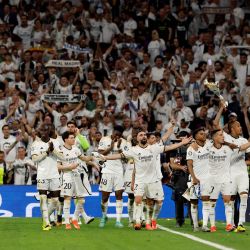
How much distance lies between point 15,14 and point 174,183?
1240 cm

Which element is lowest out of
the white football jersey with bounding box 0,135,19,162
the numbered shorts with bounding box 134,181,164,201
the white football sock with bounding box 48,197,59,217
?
the white football sock with bounding box 48,197,59,217

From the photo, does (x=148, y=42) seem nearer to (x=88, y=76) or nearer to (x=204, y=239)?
(x=88, y=76)

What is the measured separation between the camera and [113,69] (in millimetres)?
33719

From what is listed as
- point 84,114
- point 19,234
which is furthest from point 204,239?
point 84,114

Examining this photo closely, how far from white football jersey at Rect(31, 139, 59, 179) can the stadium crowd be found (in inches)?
219

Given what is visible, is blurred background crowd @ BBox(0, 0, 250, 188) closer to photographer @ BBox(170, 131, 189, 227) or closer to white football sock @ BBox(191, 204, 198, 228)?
photographer @ BBox(170, 131, 189, 227)

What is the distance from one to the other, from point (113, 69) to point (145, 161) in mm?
11943

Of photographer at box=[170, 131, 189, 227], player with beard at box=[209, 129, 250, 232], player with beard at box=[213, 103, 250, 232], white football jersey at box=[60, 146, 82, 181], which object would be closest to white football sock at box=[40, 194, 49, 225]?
white football jersey at box=[60, 146, 82, 181]

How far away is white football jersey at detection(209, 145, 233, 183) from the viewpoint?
837 inches

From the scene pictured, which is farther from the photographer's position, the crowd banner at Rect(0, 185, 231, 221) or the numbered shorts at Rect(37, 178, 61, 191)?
the crowd banner at Rect(0, 185, 231, 221)

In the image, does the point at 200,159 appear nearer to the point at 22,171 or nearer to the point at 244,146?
the point at 244,146

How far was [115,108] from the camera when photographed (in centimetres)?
3125

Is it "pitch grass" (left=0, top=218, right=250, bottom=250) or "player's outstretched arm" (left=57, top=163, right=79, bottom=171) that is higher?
"player's outstretched arm" (left=57, top=163, right=79, bottom=171)

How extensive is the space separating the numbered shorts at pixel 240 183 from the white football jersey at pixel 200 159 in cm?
63
